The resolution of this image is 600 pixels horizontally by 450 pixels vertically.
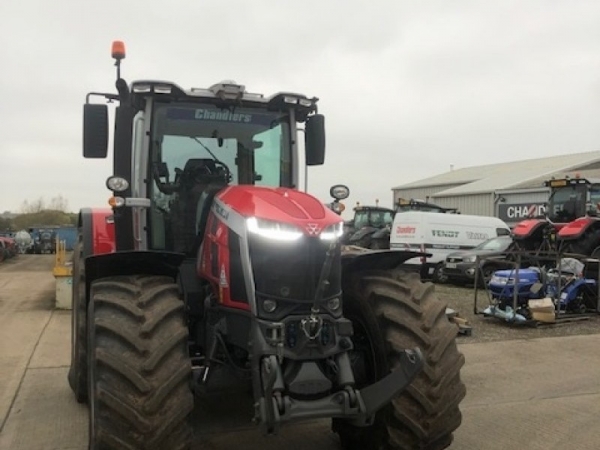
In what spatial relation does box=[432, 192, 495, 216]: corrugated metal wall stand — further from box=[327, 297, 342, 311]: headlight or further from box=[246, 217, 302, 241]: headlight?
box=[246, 217, 302, 241]: headlight

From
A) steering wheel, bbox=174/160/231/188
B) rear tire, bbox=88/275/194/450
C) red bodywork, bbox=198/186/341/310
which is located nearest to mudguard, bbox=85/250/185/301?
red bodywork, bbox=198/186/341/310

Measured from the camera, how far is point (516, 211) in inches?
934

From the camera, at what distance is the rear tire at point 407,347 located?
12.1ft

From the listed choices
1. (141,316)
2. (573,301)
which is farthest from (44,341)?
(573,301)

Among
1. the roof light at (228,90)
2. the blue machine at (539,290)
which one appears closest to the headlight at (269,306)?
the roof light at (228,90)

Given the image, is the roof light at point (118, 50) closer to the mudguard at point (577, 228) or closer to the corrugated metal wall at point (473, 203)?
the mudguard at point (577, 228)

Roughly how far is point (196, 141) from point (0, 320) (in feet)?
24.9

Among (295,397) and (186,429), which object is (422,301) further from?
(186,429)

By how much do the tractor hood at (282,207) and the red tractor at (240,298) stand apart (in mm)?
13

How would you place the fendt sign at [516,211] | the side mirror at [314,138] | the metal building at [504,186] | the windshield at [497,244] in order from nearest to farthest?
1. the side mirror at [314,138]
2. the windshield at [497,244]
3. the fendt sign at [516,211]
4. the metal building at [504,186]

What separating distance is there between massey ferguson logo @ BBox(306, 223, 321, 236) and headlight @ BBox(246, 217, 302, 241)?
5 centimetres

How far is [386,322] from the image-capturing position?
383 centimetres

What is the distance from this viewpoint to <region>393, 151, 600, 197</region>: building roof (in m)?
32.7

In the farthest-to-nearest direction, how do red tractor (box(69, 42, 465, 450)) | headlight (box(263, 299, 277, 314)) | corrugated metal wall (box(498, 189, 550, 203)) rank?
corrugated metal wall (box(498, 189, 550, 203))
headlight (box(263, 299, 277, 314))
red tractor (box(69, 42, 465, 450))
